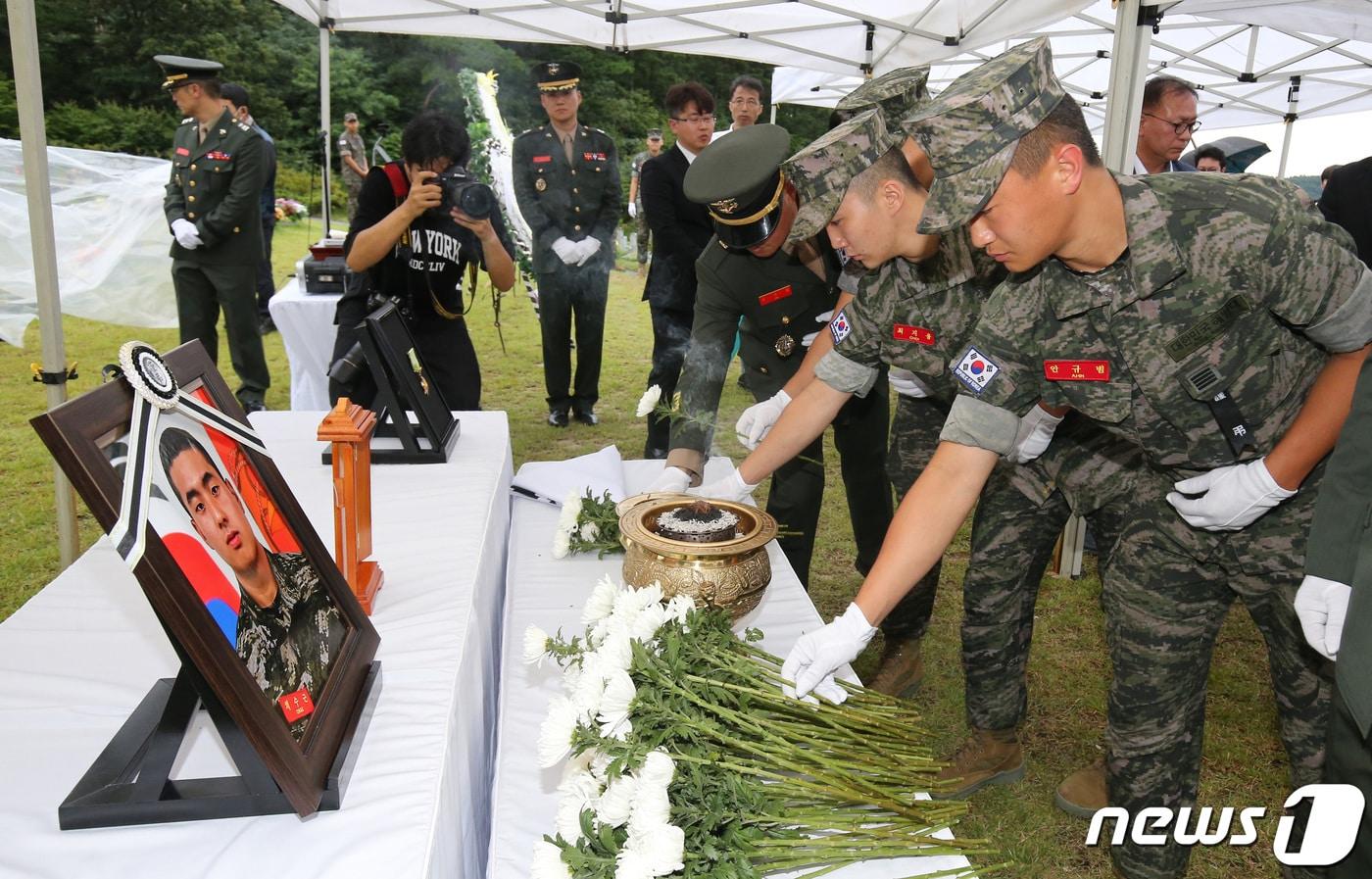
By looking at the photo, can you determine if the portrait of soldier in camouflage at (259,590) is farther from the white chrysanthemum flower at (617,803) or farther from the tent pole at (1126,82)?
the tent pole at (1126,82)

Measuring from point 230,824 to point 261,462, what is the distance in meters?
0.47

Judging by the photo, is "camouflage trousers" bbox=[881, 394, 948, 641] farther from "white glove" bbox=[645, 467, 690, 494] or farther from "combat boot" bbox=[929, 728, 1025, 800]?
"white glove" bbox=[645, 467, 690, 494]

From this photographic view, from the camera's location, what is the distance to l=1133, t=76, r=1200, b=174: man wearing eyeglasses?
Answer: 3920 mm

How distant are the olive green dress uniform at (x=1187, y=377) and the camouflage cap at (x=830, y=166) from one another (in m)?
0.42

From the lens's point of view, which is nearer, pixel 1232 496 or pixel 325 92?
pixel 1232 496

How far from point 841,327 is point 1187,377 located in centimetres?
86

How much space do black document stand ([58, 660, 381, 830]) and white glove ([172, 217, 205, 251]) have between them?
4.87m

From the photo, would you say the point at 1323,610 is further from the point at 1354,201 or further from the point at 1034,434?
the point at 1354,201

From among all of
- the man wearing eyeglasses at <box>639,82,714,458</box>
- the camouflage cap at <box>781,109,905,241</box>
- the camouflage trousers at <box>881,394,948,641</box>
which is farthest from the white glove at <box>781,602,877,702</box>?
the man wearing eyeglasses at <box>639,82,714,458</box>

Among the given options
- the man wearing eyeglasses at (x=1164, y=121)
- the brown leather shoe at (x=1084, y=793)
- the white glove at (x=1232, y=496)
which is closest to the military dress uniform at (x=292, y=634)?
the white glove at (x=1232, y=496)

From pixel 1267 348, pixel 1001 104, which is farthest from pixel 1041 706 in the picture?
pixel 1001 104

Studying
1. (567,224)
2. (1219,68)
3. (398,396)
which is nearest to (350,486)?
(398,396)

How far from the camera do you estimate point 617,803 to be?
3.46 ft

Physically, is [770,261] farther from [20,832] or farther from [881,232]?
[20,832]
